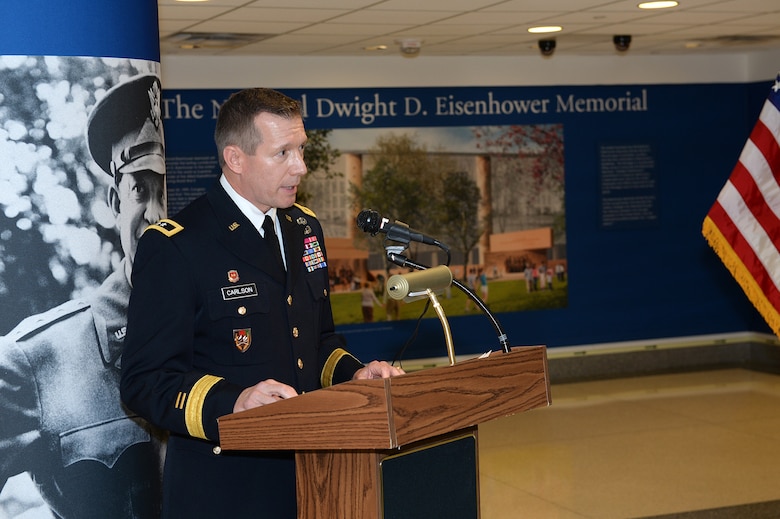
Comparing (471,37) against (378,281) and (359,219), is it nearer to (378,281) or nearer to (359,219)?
(378,281)

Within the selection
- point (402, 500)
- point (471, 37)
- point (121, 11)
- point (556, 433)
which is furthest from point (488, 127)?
point (402, 500)

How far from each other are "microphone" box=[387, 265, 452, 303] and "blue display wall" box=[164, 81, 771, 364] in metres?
6.50

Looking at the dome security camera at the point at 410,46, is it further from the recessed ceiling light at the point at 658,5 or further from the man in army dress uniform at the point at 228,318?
the man in army dress uniform at the point at 228,318

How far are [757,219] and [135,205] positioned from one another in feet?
10.7

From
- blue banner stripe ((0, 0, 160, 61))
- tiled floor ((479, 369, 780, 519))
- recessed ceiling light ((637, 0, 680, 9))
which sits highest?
recessed ceiling light ((637, 0, 680, 9))

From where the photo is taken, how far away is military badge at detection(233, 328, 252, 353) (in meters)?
2.71

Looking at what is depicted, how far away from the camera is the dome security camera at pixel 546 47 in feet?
27.8

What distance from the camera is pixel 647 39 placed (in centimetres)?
861

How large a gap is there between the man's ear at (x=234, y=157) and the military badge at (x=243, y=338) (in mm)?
397

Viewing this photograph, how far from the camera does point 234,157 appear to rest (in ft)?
8.90

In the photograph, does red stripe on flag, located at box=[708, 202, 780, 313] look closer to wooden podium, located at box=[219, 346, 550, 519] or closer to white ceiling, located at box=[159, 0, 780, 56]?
white ceiling, located at box=[159, 0, 780, 56]

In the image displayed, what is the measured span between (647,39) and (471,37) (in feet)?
5.15

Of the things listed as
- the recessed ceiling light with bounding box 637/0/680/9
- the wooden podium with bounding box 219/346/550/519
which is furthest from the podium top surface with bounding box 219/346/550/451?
the recessed ceiling light with bounding box 637/0/680/9

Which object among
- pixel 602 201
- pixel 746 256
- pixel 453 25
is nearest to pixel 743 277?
pixel 746 256
